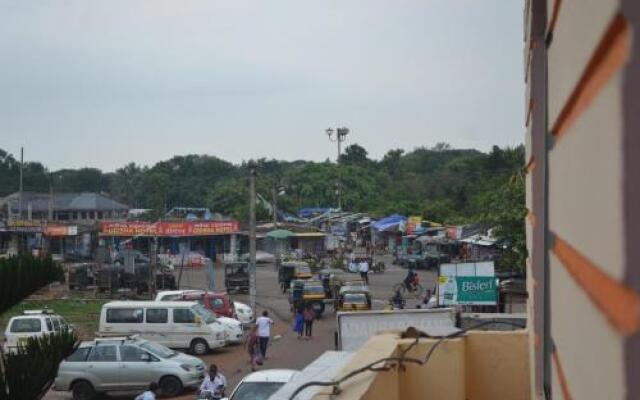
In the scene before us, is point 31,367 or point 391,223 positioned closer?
point 31,367

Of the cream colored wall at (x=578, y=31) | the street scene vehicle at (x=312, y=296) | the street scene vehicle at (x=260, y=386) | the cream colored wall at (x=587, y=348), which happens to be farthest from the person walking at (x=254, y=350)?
the cream colored wall at (x=578, y=31)

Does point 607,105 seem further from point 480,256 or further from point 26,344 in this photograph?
point 480,256

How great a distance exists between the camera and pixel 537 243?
3.14 meters

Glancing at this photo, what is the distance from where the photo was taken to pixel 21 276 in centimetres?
596

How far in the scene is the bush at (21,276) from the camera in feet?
19.0

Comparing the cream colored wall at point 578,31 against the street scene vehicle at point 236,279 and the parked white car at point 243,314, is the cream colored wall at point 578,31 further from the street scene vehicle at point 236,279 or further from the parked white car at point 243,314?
the street scene vehicle at point 236,279

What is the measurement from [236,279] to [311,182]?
48870mm

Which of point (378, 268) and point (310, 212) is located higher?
point (310, 212)

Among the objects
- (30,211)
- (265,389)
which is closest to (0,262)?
(265,389)

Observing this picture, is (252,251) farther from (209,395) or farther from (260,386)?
(260,386)

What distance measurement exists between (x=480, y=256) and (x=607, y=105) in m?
39.1

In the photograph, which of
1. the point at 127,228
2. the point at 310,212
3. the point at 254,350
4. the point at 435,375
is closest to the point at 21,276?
the point at 435,375

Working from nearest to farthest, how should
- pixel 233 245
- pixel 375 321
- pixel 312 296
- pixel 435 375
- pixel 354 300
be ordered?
pixel 435 375 → pixel 375 321 → pixel 354 300 → pixel 312 296 → pixel 233 245

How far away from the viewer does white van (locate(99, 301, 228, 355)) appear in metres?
22.1
